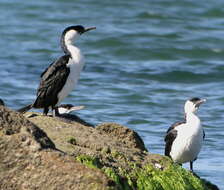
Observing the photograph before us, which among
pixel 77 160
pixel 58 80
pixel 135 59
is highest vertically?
pixel 135 59

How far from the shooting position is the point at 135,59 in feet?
76.9

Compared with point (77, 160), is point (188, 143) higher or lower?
higher

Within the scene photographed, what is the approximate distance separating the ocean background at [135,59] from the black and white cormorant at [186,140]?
545 mm

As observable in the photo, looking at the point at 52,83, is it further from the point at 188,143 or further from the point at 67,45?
the point at 188,143

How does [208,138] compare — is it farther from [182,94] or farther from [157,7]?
[157,7]

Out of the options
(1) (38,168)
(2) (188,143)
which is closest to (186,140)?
(2) (188,143)

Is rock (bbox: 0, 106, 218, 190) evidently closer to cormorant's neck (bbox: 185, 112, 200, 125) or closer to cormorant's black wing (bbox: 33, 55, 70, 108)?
cormorant's black wing (bbox: 33, 55, 70, 108)

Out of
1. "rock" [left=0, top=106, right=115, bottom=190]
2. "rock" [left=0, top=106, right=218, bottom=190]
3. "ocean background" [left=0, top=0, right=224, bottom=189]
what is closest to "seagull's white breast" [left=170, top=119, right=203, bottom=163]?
"ocean background" [left=0, top=0, right=224, bottom=189]

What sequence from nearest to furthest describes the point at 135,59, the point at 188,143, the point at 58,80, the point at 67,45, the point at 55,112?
the point at 55,112 < the point at 188,143 < the point at 58,80 < the point at 67,45 < the point at 135,59

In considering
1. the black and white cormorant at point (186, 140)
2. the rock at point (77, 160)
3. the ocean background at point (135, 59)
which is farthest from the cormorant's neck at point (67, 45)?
the rock at point (77, 160)

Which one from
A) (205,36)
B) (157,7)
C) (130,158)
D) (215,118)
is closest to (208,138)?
(215,118)

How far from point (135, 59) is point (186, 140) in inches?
473

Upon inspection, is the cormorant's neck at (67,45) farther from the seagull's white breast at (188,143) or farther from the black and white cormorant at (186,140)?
the seagull's white breast at (188,143)

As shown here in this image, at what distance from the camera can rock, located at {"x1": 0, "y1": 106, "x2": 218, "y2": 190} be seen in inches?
290
